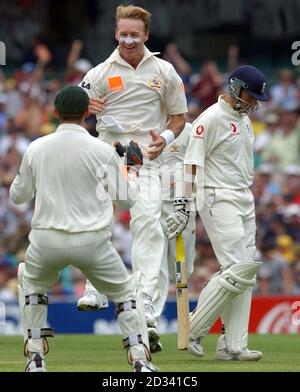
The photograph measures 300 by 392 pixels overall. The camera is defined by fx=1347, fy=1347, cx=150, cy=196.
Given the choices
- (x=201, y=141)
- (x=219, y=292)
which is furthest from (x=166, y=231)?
(x=201, y=141)

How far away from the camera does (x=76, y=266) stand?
8.17 m

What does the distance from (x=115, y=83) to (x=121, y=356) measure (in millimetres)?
2202

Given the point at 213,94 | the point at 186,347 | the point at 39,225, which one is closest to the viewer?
the point at 39,225

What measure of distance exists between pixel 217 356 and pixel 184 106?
2.12 meters

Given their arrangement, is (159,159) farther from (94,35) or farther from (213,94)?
(94,35)

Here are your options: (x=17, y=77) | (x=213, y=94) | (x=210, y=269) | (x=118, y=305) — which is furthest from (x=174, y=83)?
(x=17, y=77)

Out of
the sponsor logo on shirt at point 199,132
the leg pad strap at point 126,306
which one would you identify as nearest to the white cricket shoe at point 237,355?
the sponsor logo on shirt at point 199,132

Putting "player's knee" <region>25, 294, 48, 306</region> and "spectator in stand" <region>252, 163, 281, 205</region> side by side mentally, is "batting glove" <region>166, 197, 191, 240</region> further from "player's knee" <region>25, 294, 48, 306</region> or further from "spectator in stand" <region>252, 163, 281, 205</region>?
"spectator in stand" <region>252, 163, 281, 205</region>

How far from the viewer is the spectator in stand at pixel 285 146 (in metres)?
18.4

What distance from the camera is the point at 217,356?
33.9 ft

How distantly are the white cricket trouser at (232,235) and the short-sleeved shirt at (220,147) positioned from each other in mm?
94

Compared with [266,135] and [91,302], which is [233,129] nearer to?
[91,302]

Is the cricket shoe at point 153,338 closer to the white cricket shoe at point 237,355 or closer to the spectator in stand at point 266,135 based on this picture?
the white cricket shoe at point 237,355

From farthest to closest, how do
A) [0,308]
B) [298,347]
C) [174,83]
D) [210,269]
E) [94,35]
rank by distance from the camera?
[94,35], [210,269], [0,308], [298,347], [174,83]
